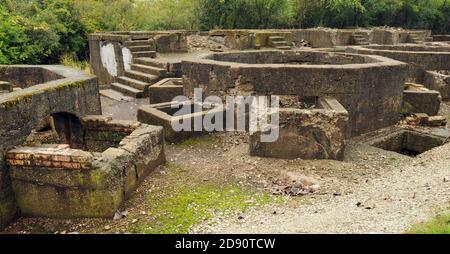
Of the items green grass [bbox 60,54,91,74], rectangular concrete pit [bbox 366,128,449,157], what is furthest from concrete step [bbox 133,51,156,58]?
rectangular concrete pit [bbox 366,128,449,157]

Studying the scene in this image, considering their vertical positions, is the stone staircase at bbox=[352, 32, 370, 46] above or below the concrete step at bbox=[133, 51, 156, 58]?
above

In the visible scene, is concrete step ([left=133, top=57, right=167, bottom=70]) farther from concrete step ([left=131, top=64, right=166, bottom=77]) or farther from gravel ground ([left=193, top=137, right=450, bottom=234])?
gravel ground ([left=193, top=137, right=450, bottom=234])

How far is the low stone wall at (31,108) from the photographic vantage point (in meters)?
4.93

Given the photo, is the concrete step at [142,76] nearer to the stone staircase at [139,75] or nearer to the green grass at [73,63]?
the stone staircase at [139,75]

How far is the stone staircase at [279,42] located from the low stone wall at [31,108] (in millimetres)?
9971

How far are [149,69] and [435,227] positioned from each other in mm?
10250

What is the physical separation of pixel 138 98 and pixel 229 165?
5771 millimetres

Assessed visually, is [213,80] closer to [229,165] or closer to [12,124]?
[229,165]

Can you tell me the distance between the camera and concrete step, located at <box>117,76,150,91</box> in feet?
38.2

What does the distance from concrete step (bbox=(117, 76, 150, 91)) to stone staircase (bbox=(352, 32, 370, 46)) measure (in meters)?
10.6

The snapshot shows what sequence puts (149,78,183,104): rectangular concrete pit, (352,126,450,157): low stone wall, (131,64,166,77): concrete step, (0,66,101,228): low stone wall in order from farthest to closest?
(131,64,166,77): concrete step, (149,78,183,104): rectangular concrete pit, (352,126,450,157): low stone wall, (0,66,101,228): low stone wall

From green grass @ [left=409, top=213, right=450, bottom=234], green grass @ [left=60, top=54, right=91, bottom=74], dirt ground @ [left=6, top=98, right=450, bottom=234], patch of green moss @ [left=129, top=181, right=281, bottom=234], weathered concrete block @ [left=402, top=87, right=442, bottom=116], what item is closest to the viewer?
green grass @ [left=409, top=213, right=450, bottom=234]

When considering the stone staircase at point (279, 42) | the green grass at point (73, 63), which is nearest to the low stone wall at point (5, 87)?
the green grass at point (73, 63)

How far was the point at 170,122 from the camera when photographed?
7.31 meters
